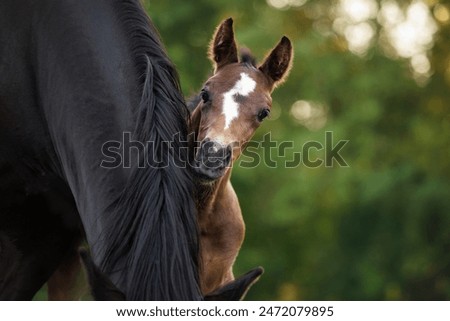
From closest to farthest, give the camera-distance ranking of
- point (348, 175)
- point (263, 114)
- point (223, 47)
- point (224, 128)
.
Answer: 1. point (224, 128)
2. point (263, 114)
3. point (223, 47)
4. point (348, 175)

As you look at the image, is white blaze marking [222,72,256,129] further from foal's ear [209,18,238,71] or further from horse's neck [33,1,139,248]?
horse's neck [33,1,139,248]

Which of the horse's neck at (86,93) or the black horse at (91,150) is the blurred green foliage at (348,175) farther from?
the horse's neck at (86,93)

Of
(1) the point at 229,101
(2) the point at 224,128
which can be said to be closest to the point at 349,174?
(1) the point at 229,101

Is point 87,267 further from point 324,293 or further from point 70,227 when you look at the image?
point 324,293

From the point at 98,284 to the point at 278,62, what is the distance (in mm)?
2888

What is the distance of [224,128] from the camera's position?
533 cm

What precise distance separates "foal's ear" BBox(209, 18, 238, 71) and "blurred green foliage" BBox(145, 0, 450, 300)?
9311 millimetres

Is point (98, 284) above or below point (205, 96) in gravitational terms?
below

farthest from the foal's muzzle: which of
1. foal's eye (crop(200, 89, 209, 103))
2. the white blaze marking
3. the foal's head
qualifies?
foal's eye (crop(200, 89, 209, 103))

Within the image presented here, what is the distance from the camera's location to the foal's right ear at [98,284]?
349 centimetres

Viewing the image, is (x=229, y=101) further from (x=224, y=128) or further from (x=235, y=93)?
(x=224, y=128)

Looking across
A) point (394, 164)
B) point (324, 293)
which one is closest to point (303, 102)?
point (394, 164)

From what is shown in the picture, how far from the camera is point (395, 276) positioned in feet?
56.5

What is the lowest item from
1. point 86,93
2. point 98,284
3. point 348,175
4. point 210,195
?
point 348,175
